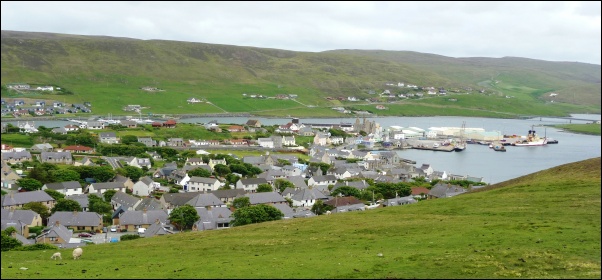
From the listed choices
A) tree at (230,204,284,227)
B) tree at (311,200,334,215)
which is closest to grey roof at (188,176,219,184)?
tree at (311,200,334,215)

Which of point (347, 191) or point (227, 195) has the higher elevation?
point (347, 191)

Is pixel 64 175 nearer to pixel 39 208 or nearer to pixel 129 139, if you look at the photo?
pixel 39 208

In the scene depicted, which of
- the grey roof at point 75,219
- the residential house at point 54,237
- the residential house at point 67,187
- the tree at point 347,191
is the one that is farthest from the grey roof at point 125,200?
the tree at point 347,191

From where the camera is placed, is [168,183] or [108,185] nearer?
[108,185]

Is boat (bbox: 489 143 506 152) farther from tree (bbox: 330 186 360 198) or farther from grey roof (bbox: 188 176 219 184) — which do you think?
grey roof (bbox: 188 176 219 184)

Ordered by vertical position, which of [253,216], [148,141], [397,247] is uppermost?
[397,247]

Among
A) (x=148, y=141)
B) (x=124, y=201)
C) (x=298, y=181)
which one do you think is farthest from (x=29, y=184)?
(x=148, y=141)

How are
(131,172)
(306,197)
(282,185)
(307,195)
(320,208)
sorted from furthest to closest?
(131,172), (282,185), (307,195), (306,197), (320,208)
